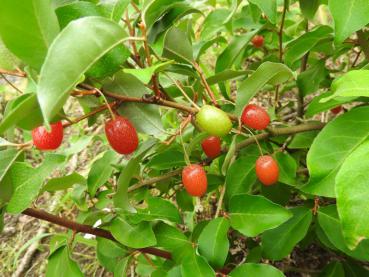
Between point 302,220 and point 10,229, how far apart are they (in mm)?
2050

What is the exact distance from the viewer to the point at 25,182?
1164 mm

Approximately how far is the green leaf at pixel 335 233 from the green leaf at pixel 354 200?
44 centimetres


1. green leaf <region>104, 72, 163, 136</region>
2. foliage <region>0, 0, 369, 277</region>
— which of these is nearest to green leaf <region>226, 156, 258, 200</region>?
foliage <region>0, 0, 369, 277</region>

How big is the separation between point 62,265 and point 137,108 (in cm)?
56

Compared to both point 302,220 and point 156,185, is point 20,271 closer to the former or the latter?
point 156,185

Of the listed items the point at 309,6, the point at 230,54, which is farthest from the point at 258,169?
the point at 309,6

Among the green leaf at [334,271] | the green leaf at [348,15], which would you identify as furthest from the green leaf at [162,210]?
the green leaf at [348,15]

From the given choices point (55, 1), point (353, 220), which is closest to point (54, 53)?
point (55, 1)

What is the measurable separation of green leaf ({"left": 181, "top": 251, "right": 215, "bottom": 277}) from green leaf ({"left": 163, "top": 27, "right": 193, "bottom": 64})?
0.54 metres

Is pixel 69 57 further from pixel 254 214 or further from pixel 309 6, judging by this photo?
pixel 309 6

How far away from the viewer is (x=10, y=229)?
277 cm

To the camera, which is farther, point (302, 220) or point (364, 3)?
point (302, 220)

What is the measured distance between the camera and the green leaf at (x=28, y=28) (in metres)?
0.76

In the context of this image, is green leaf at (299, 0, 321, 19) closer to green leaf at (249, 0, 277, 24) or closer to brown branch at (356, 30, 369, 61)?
brown branch at (356, 30, 369, 61)
